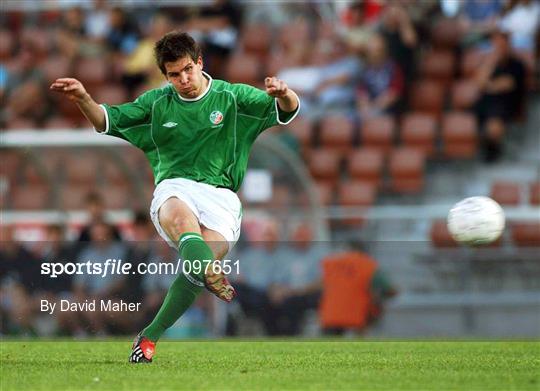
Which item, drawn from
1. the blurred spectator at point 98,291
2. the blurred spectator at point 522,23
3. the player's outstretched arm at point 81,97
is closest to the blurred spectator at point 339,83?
the blurred spectator at point 522,23

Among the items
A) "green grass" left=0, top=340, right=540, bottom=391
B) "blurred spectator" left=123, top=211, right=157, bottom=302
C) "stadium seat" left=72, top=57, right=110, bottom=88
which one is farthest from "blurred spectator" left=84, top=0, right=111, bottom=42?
"green grass" left=0, top=340, right=540, bottom=391

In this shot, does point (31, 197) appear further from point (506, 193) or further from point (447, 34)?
point (447, 34)

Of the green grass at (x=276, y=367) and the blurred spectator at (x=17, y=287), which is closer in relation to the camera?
the green grass at (x=276, y=367)

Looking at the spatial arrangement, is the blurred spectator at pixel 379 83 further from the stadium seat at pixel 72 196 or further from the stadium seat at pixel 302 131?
the stadium seat at pixel 72 196

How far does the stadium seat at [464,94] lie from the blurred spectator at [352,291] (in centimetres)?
398

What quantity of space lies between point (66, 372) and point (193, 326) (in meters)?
5.78

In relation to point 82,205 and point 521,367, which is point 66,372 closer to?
point 521,367

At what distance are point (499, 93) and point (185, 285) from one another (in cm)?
927


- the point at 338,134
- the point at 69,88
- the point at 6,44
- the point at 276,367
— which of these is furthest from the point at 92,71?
the point at 276,367

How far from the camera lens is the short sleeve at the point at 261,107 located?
818cm

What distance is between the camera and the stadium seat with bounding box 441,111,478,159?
53.7 ft

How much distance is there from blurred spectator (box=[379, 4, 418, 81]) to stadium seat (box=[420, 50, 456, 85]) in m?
0.37

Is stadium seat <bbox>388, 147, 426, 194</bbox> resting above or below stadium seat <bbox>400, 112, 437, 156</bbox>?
below

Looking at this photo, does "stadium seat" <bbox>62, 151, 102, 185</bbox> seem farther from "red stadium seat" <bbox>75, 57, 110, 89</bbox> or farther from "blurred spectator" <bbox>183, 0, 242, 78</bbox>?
"red stadium seat" <bbox>75, 57, 110, 89</bbox>
